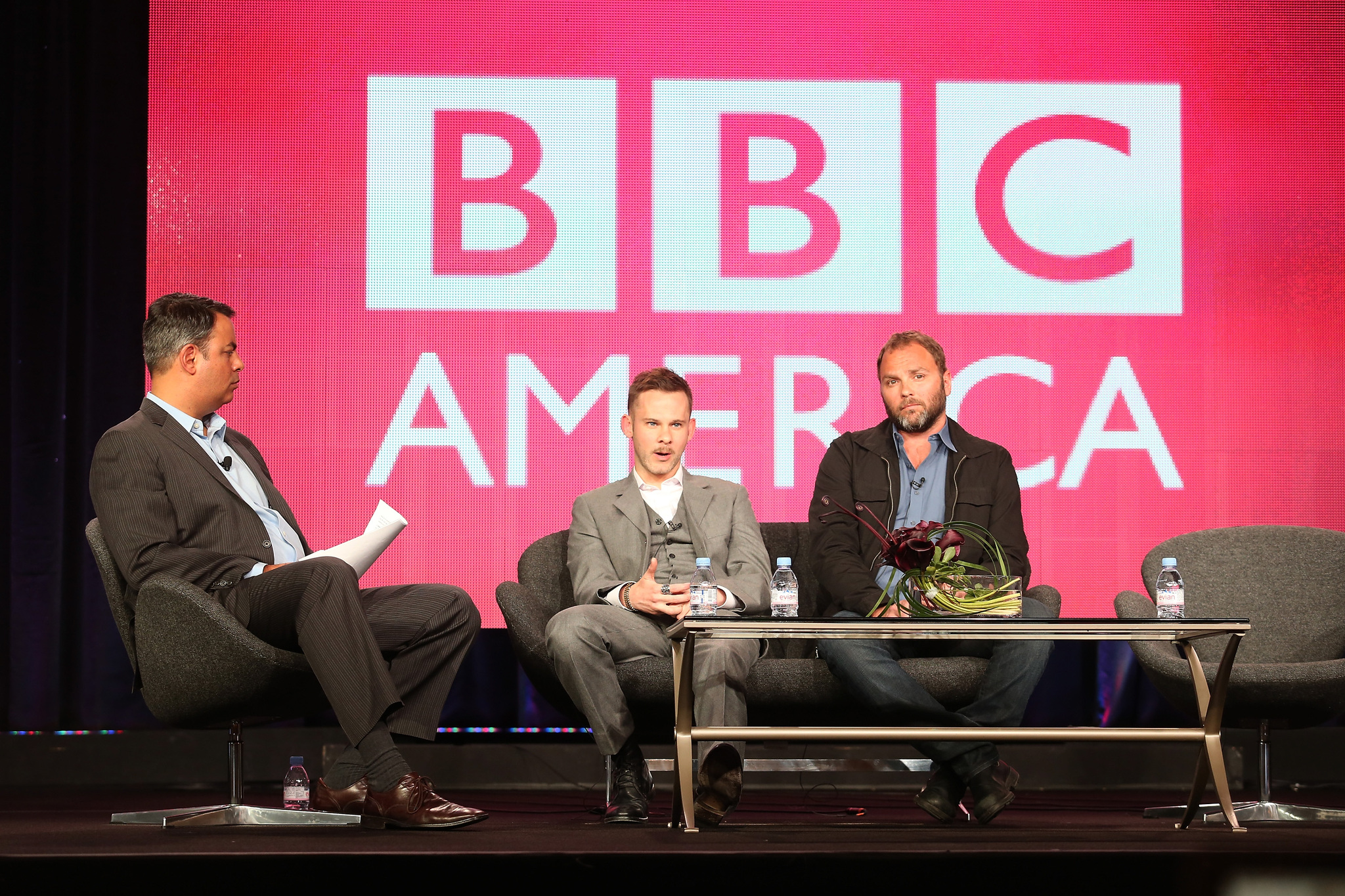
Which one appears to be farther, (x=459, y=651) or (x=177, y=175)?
(x=177, y=175)

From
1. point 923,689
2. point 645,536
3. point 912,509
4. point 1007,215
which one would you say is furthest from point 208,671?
point 1007,215

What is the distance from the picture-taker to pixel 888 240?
15.2ft

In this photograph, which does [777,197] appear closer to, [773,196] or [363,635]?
[773,196]

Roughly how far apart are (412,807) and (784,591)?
3.50 feet

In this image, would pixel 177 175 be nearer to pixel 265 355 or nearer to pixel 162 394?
pixel 265 355

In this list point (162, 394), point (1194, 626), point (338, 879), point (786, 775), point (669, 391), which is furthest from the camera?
point (786, 775)

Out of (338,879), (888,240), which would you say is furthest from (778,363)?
(338,879)

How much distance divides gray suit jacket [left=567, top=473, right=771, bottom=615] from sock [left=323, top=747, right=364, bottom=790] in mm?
763

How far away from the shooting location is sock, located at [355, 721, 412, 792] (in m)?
2.94

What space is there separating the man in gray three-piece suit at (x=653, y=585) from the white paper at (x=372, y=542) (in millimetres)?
460

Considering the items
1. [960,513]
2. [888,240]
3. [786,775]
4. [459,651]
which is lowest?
[786,775]

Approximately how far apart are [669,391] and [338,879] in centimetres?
171

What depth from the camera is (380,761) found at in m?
2.95

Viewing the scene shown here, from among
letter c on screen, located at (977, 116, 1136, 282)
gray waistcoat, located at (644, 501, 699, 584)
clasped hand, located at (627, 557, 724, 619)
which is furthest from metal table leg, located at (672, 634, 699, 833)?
letter c on screen, located at (977, 116, 1136, 282)
